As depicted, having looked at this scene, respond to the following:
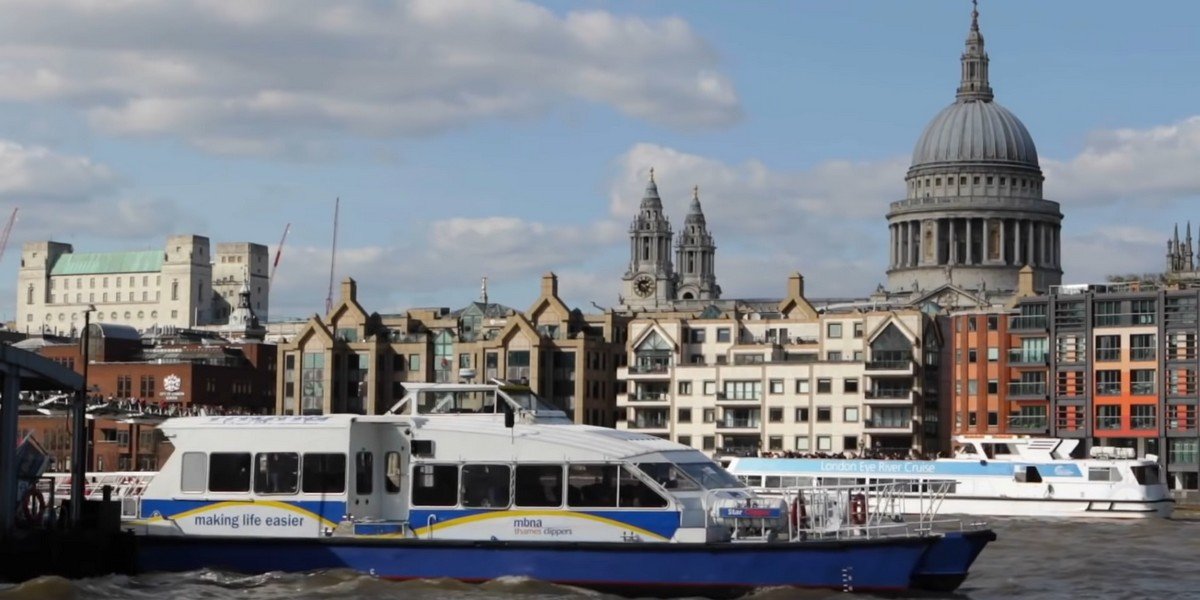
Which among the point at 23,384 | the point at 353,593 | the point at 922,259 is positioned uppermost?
the point at 922,259

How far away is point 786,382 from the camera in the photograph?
115625 mm

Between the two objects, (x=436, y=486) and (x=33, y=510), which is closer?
(x=436, y=486)

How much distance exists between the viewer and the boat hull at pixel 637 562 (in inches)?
1640

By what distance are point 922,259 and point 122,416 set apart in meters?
108

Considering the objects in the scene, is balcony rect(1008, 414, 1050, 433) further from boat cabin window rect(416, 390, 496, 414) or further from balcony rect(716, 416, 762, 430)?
boat cabin window rect(416, 390, 496, 414)

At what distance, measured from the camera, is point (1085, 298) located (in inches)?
4429

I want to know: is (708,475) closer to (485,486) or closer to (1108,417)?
(485,486)

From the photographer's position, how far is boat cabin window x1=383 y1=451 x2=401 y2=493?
148 feet

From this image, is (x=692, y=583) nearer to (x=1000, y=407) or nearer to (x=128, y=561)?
(x=128, y=561)

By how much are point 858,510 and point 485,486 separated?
26.9ft

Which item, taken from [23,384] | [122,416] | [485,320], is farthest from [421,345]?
[23,384]

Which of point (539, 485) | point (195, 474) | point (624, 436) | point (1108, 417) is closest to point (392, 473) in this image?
point (539, 485)

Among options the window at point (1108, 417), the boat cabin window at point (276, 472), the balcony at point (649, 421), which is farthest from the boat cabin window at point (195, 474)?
the balcony at point (649, 421)

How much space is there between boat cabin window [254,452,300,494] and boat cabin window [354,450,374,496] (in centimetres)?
137
